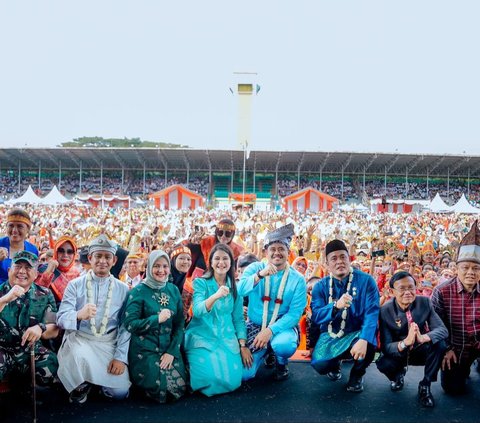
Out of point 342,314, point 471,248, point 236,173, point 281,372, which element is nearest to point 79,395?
point 281,372

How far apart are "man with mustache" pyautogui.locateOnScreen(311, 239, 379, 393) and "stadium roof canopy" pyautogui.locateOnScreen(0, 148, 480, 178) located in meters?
28.8

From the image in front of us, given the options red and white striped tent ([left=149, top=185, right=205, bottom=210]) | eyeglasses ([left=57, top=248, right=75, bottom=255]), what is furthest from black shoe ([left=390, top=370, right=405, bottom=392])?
red and white striped tent ([left=149, top=185, right=205, bottom=210])

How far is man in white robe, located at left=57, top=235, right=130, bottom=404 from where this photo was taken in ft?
8.77

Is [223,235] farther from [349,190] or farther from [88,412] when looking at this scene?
[349,190]

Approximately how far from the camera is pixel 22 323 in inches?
104

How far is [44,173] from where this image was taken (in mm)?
38281

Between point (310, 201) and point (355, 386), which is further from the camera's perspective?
point (310, 201)

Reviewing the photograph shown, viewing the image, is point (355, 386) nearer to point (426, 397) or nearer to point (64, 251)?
point (426, 397)

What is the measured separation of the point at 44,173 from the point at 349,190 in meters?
27.8

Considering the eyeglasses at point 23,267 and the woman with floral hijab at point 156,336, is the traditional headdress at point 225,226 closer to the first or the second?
the woman with floral hijab at point 156,336

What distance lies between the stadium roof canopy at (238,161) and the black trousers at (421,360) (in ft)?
95.3

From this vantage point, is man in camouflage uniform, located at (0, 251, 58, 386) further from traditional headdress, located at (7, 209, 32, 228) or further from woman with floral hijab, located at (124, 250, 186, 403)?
traditional headdress, located at (7, 209, 32, 228)

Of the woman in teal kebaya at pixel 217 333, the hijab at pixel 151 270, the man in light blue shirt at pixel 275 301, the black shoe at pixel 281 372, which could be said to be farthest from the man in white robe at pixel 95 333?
the black shoe at pixel 281 372

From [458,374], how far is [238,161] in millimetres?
32264
